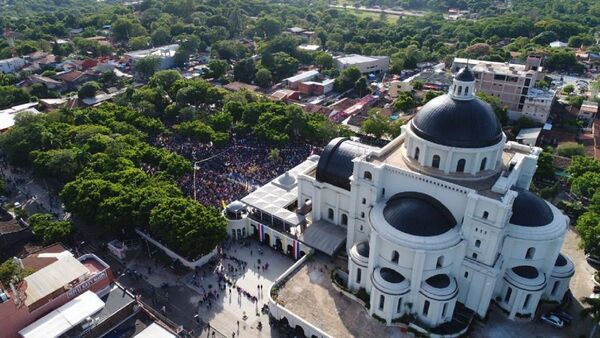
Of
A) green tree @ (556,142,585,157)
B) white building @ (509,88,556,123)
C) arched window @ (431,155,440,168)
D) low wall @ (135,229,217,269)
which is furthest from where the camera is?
white building @ (509,88,556,123)

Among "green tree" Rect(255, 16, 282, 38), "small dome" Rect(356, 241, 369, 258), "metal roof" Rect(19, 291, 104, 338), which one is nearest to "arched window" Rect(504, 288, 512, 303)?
"small dome" Rect(356, 241, 369, 258)

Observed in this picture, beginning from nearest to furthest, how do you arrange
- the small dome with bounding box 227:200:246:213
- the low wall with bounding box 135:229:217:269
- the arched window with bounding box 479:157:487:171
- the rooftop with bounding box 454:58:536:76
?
the arched window with bounding box 479:157:487:171, the low wall with bounding box 135:229:217:269, the small dome with bounding box 227:200:246:213, the rooftop with bounding box 454:58:536:76

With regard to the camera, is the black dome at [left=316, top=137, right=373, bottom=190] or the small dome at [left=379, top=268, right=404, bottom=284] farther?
the black dome at [left=316, top=137, right=373, bottom=190]

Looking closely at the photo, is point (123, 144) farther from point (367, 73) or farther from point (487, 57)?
point (487, 57)

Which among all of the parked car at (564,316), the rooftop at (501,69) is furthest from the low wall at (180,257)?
the rooftop at (501,69)

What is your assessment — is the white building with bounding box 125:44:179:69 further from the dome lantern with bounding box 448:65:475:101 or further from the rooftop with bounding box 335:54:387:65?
the dome lantern with bounding box 448:65:475:101

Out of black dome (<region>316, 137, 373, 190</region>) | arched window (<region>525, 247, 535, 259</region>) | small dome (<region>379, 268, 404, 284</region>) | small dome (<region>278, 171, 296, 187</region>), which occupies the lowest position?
small dome (<region>278, 171, 296, 187</region>)

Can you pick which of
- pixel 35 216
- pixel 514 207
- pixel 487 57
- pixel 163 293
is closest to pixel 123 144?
pixel 35 216
